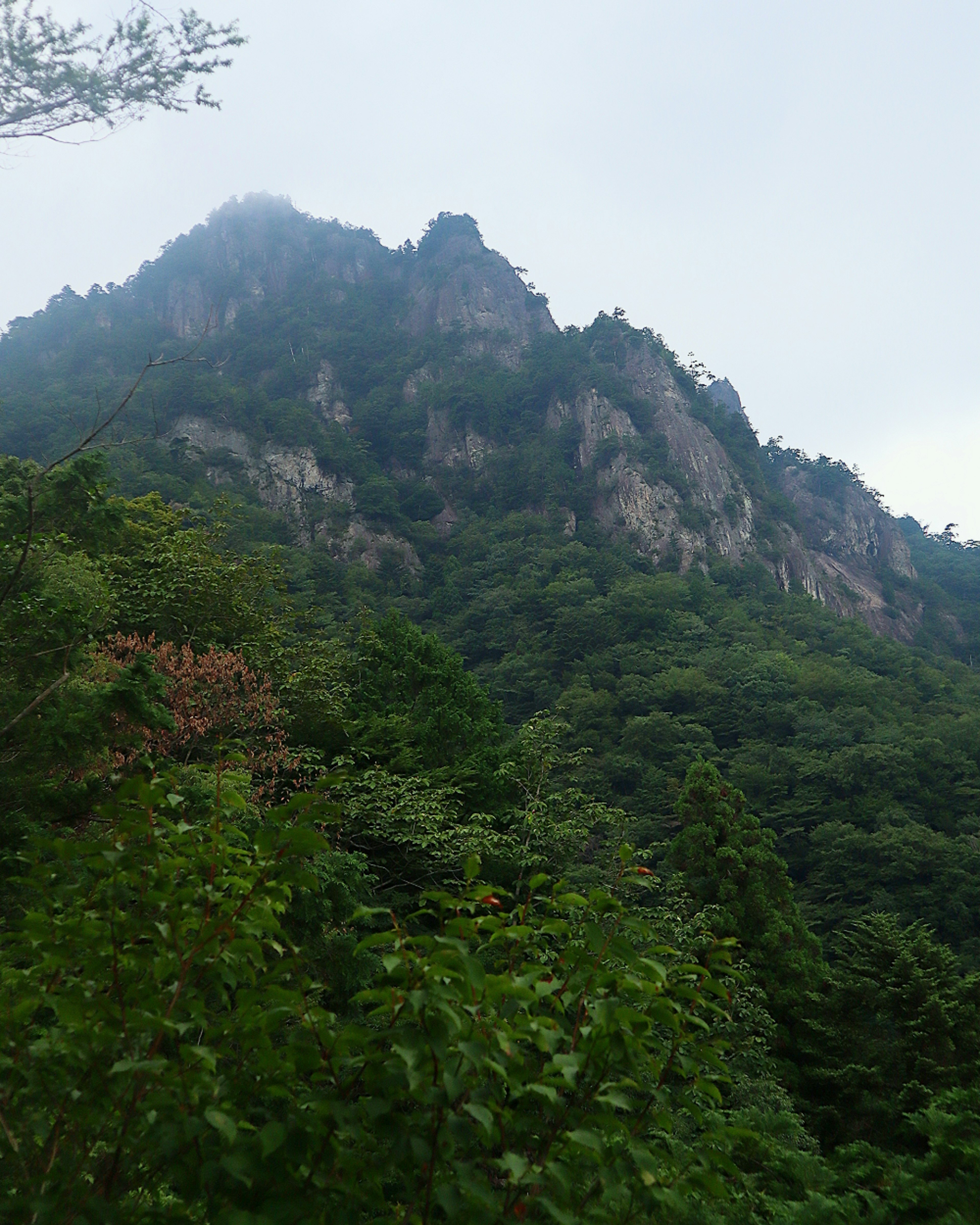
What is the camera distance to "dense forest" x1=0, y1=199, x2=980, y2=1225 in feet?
4.42

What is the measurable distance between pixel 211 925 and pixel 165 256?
354 feet

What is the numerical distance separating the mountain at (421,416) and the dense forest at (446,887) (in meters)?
9.14

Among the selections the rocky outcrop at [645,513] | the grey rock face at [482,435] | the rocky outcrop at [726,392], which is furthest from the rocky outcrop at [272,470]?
the rocky outcrop at [726,392]

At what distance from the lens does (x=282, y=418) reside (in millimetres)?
61562

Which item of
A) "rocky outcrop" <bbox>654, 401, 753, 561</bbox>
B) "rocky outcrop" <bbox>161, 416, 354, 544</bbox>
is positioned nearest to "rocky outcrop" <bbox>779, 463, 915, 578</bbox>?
"rocky outcrop" <bbox>654, 401, 753, 561</bbox>

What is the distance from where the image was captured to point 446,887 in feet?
37.7

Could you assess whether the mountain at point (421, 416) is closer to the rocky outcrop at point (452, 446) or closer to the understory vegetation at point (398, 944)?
the rocky outcrop at point (452, 446)

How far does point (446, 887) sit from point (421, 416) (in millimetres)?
64872

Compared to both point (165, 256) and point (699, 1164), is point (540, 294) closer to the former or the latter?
point (165, 256)

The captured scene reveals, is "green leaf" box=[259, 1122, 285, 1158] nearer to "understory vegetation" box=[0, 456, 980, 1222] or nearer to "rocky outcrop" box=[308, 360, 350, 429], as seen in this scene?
"understory vegetation" box=[0, 456, 980, 1222]

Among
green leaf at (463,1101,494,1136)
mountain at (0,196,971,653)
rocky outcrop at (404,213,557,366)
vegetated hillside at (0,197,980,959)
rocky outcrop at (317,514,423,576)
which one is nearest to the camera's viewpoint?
green leaf at (463,1101,494,1136)

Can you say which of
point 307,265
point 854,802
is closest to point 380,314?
point 307,265

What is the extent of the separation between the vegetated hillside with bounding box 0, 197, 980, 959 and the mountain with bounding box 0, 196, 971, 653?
298 millimetres

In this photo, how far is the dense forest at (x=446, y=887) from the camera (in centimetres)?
135
